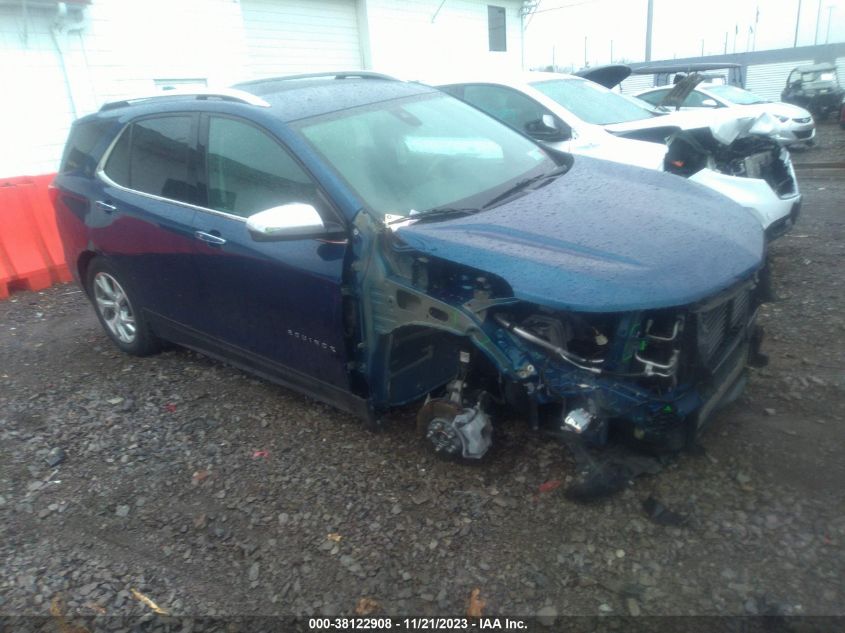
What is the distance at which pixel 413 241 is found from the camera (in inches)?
115

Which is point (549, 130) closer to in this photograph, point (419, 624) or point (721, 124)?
point (721, 124)

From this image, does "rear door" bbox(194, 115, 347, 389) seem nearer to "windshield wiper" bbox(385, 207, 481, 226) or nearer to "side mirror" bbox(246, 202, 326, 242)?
"side mirror" bbox(246, 202, 326, 242)

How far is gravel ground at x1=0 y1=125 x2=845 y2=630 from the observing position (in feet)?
8.46

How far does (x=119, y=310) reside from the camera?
4863 millimetres

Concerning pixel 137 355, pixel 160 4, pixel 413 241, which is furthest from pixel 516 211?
pixel 160 4

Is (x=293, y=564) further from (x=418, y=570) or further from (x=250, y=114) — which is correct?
(x=250, y=114)

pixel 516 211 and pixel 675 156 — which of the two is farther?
pixel 675 156

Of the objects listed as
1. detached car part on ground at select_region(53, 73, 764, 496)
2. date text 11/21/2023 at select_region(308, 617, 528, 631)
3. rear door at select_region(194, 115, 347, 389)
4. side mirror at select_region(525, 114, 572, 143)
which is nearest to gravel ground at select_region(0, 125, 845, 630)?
date text 11/21/2023 at select_region(308, 617, 528, 631)

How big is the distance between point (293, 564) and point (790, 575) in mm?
1940

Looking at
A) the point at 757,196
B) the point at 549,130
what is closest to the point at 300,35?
the point at 549,130

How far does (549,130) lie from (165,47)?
23.9 ft

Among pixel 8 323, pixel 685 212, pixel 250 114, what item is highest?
pixel 250 114

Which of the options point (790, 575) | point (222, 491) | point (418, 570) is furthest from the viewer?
point (222, 491)

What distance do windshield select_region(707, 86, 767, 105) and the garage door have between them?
25.1ft
